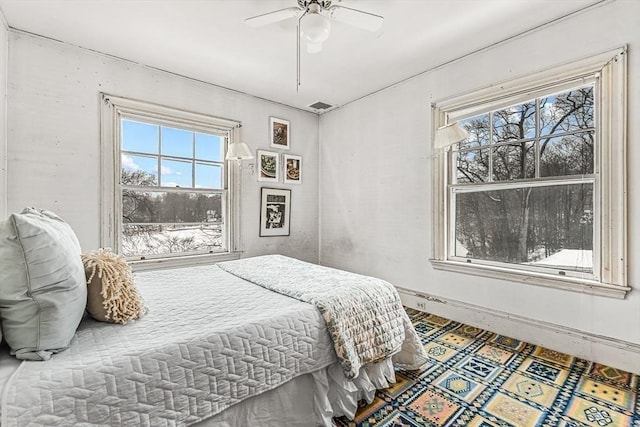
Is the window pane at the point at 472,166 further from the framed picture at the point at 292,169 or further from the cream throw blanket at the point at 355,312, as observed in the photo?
the framed picture at the point at 292,169

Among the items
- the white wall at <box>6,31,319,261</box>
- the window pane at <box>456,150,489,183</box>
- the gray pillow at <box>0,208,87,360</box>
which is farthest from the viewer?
the window pane at <box>456,150,489,183</box>

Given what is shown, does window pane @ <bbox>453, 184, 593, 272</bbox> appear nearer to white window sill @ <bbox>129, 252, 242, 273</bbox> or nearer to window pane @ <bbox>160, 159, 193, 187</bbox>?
white window sill @ <bbox>129, 252, 242, 273</bbox>

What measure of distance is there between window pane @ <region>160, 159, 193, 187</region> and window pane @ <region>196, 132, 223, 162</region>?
0.63 ft

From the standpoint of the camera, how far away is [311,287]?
1771mm

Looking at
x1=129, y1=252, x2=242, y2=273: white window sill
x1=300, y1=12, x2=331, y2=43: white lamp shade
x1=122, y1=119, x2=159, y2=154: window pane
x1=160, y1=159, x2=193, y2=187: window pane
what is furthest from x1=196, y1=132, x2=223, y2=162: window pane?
x1=300, y1=12, x2=331, y2=43: white lamp shade

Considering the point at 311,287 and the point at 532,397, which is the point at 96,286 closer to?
the point at 311,287

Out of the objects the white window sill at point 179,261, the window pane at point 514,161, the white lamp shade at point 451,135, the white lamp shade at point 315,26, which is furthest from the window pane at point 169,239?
the window pane at point 514,161

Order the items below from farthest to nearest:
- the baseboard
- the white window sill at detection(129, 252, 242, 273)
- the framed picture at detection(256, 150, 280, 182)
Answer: the framed picture at detection(256, 150, 280, 182), the white window sill at detection(129, 252, 242, 273), the baseboard

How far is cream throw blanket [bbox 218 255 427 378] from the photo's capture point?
151cm

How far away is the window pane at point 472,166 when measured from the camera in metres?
2.78

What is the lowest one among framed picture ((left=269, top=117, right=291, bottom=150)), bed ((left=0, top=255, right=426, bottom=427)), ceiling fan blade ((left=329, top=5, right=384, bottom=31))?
bed ((left=0, top=255, right=426, bottom=427))

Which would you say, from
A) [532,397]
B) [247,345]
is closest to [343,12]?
Answer: [247,345]

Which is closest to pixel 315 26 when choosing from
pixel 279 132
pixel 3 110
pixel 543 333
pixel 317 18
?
pixel 317 18

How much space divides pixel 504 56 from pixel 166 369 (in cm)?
Result: 329
